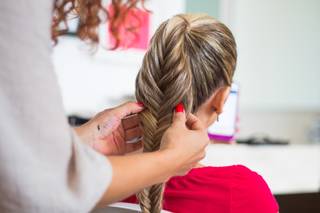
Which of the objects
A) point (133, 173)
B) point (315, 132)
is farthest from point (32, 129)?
point (315, 132)

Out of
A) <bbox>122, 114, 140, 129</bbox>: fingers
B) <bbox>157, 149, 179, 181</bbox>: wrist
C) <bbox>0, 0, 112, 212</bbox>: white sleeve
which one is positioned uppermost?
<bbox>0, 0, 112, 212</bbox>: white sleeve

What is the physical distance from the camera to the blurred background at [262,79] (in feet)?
2.80

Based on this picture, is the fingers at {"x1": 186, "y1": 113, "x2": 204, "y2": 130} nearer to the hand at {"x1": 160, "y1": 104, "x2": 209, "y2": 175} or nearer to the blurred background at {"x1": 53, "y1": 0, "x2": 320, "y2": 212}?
the hand at {"x1": 160, "y1": 104, "x2": 209, "y2": 175}

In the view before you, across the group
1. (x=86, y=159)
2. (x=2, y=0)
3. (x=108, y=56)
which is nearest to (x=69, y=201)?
(x=86, y=159)

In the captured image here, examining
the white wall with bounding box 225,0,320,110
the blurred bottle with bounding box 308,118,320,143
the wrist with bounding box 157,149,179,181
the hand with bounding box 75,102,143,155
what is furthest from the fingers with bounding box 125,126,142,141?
the blurred bottle with bounding box 308,118,320,143

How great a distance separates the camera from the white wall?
1282mm

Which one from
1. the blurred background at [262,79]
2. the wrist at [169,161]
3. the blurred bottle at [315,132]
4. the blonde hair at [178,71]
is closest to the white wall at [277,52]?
the blurred background at [262,79]

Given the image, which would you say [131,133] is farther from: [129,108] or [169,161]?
[169,161]

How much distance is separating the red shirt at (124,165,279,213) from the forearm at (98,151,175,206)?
252 millimetres

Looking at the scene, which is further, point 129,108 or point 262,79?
point 262,79

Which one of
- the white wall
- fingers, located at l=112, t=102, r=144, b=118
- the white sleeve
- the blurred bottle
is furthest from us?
the blurred bottle

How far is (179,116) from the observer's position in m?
0.57

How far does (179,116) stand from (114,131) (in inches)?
7.7

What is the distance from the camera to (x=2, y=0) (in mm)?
394
